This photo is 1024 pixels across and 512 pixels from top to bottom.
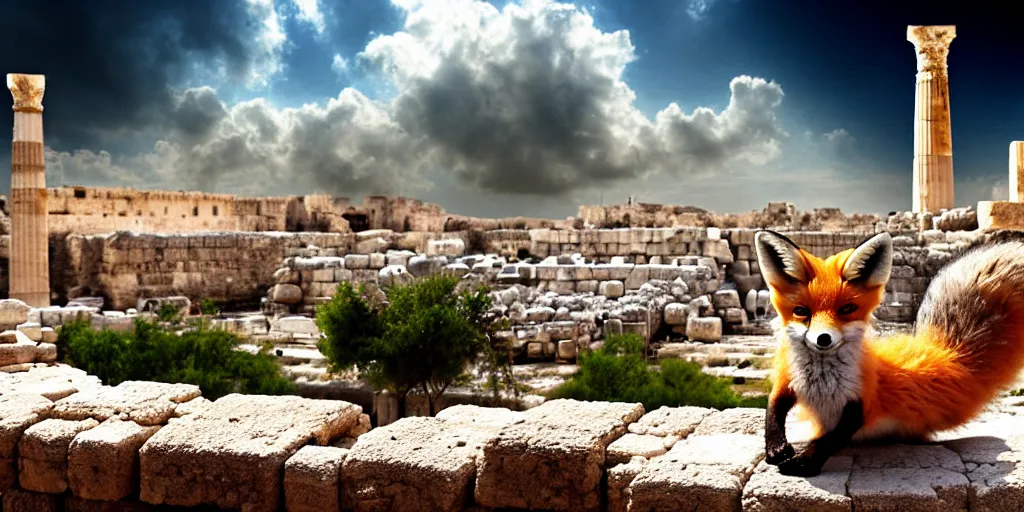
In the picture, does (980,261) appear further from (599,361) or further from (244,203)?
(244,203)

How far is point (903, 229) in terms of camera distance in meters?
18.3

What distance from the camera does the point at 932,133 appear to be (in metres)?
19.6

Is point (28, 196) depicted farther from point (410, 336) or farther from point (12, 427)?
point (12, 427)

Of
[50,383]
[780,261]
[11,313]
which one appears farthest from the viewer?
[11,313]

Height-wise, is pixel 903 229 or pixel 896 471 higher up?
pixel 903 229

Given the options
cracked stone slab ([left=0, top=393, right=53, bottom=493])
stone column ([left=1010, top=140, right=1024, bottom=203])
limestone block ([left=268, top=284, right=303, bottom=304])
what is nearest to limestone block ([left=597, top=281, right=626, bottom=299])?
limestone block ([left=268, top=284, right=303, bottom=304])

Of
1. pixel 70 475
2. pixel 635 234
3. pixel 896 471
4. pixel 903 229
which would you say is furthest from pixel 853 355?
pixel 903 229

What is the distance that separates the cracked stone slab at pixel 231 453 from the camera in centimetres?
370

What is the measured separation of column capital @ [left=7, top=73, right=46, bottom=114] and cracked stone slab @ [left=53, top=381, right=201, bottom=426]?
15.6 metres

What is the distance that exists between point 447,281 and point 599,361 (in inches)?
107

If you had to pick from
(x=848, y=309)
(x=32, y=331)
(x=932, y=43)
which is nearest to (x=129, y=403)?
(x=848, y=309)

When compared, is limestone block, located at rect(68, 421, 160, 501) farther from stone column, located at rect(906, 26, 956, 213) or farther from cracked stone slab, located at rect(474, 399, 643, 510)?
stone column, located at rect(906, 26, 956, 213)

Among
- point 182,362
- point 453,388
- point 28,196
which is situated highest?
point 28,196

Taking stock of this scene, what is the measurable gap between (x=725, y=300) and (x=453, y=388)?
6.54 m
